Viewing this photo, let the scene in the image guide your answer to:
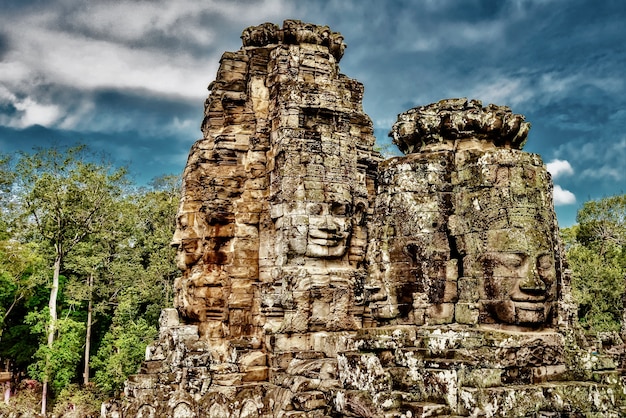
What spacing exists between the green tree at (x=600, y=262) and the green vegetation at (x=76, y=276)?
62.5 ft

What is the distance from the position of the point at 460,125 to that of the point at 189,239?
25.1 feet

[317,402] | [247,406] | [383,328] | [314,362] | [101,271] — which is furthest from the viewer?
[101,271]

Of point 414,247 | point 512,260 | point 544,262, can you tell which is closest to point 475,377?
point 512,260

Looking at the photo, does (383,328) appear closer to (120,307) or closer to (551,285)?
(551,285)

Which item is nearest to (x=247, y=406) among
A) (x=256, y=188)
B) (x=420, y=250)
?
(x=420, y=250)

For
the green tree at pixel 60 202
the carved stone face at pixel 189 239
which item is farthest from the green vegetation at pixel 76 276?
the carved stone face at pixel 189 239

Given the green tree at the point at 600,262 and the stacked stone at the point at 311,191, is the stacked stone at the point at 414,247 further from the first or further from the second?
the green tree at the point at 600,262

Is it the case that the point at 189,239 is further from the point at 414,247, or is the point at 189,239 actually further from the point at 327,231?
the point at 414,247

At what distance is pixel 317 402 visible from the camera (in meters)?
6.94

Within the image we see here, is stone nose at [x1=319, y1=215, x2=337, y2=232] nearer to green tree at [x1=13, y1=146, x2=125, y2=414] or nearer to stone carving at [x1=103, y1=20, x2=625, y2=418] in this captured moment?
stone carving at [x1=103, y1=20, x2=625, y2=418]

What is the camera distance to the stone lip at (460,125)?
538 cm

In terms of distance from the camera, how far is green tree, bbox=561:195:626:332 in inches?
1055

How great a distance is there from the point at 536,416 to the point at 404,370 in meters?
1.09

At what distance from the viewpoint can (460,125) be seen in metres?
5.42
